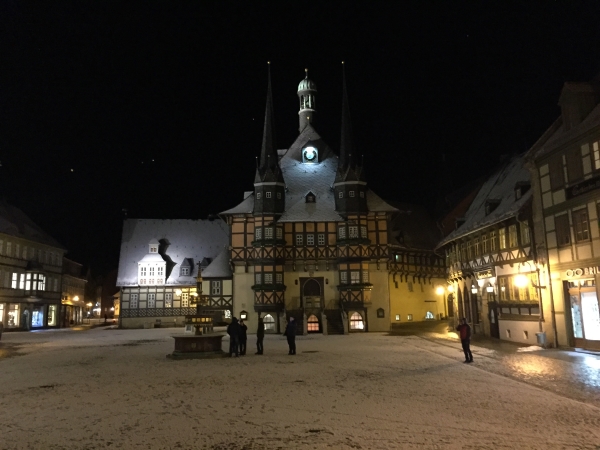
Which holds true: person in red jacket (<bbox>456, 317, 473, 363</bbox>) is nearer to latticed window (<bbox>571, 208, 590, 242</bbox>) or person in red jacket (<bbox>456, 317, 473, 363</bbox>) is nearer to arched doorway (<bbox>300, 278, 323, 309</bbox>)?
latticed window (<bbox>571, 208, 590, 242</bbox>)

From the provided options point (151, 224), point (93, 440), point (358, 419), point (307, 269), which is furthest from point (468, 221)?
point (151, 224)

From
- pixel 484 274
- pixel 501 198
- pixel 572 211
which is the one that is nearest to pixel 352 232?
pixel 484 274

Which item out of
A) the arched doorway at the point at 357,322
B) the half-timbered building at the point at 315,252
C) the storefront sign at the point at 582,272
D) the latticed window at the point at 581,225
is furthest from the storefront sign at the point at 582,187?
the arched doorway at the point at 357,322

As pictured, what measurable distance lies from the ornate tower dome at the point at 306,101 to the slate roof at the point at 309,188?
265 inches

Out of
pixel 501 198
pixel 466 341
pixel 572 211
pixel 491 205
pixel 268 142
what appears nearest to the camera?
pixel 466 341

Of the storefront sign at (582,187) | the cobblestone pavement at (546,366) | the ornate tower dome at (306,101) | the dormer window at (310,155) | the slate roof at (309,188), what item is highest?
the ornate tower dome at (306,101)

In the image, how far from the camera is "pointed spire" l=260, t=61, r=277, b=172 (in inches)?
1848

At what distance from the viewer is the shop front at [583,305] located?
2111cm

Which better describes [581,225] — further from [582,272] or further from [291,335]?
[291,335]

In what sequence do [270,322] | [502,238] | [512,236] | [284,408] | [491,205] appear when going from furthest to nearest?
1. [270,322]
2. [491,205]
3. [502,238]
4. [512,236]
5. [284,408]

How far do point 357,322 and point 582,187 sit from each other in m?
25.5

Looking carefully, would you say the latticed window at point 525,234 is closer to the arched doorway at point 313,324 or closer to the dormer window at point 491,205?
the dormer window at point 491,205

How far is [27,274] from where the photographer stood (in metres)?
54.2

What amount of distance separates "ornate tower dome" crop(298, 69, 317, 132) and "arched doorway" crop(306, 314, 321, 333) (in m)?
25.2
